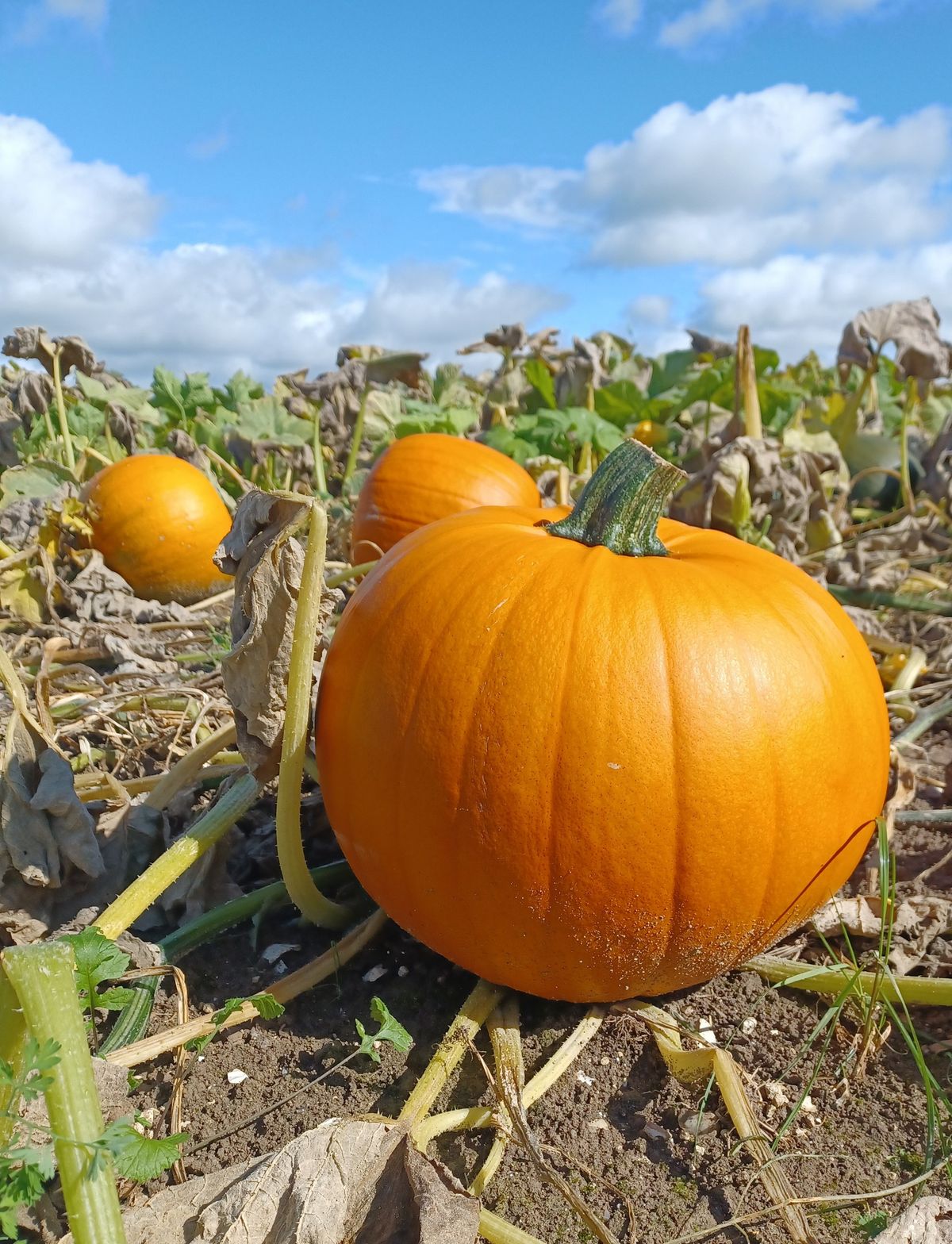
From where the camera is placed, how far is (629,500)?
2.02 m

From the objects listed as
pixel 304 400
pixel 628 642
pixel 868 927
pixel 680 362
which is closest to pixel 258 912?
pixel 628 642

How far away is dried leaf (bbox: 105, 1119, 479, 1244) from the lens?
4.58 ft

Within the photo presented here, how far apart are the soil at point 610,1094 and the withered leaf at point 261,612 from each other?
1.78 feet

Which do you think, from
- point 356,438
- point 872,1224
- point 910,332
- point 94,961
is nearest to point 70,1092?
point 94,961

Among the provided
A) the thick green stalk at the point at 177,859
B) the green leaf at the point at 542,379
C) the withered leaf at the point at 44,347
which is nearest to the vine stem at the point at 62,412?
the withered leaf at the point at 44,347

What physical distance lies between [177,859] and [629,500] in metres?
1.13

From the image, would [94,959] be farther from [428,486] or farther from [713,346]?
[713,346]

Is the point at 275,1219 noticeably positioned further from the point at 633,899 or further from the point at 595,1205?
the point at 633,899

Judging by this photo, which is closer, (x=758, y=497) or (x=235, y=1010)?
(x=235, y=1010)

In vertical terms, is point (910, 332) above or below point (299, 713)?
above

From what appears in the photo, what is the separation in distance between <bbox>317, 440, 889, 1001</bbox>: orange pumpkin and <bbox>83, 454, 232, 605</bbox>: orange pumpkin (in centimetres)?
291

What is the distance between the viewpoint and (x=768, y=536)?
467 centimetres

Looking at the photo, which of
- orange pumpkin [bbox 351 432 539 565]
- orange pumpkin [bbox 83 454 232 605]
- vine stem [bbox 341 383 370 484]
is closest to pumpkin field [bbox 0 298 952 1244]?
orange pumpkin [bbox 351 432 539 565]

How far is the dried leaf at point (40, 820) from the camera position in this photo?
2.05 meters
